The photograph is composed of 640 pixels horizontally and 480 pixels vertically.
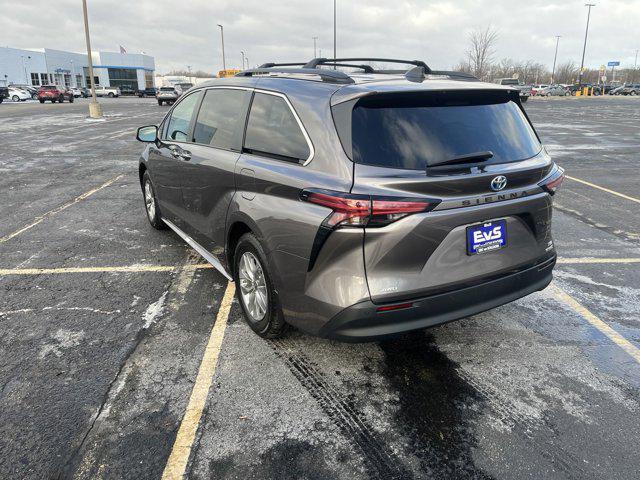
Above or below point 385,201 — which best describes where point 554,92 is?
above

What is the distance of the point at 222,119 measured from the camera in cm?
397

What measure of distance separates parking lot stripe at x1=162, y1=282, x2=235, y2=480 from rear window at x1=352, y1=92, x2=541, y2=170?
5.43 ft

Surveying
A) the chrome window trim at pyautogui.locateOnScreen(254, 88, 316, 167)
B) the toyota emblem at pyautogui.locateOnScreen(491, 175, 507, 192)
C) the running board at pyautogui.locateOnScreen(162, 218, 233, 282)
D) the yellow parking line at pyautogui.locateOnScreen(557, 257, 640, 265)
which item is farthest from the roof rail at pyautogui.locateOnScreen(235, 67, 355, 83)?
the yellow parking line at pyautogui.locateOnScreen(557, 257, 640, 265)

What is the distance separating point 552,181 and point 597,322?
4.30 ft

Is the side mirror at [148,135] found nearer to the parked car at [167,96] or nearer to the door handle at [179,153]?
the door handle at [179,153]

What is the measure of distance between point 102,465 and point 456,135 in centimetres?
255

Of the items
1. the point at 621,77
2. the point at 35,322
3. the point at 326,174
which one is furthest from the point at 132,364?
the point at 621,77

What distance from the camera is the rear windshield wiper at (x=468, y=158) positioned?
2.71 metres

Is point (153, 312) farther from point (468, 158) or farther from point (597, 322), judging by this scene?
point (597, 322)

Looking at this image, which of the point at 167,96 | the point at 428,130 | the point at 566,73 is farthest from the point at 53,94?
the point at 566,73

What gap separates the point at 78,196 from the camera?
8.20m

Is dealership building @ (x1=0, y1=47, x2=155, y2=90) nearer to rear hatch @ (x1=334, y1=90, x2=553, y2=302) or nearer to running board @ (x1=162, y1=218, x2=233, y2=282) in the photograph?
running board @ (x1=162, y1=218, x2=233, y2=282)

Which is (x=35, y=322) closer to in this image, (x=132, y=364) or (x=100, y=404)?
(x=132, y=364)

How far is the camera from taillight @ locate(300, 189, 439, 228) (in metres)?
2.53
